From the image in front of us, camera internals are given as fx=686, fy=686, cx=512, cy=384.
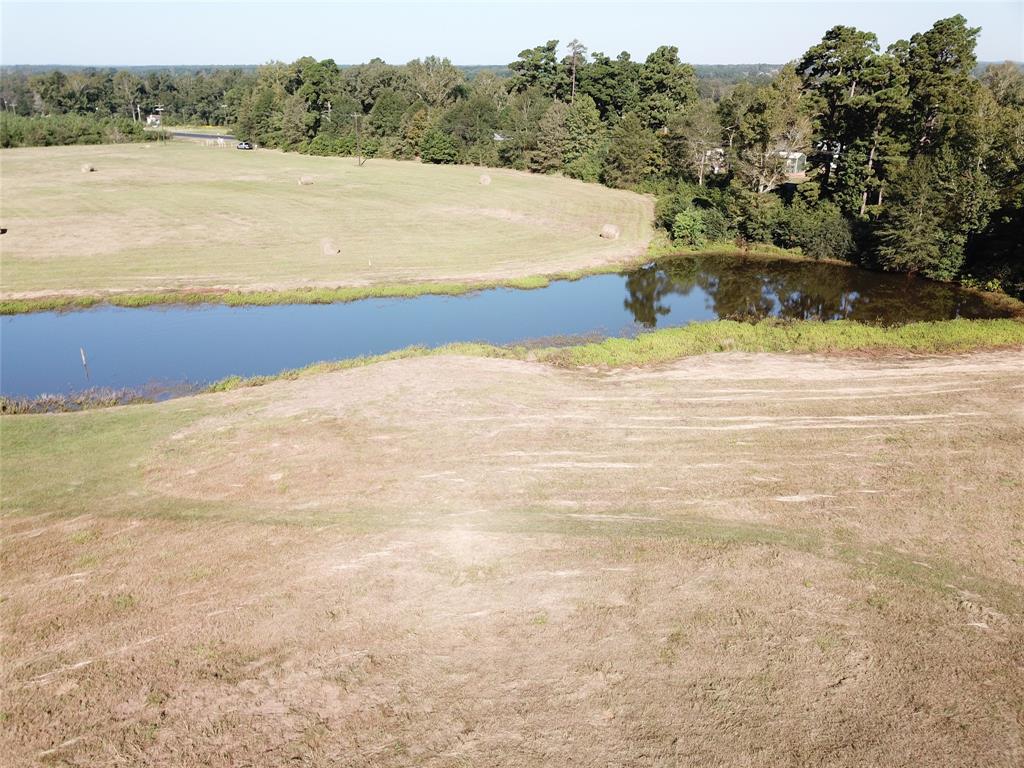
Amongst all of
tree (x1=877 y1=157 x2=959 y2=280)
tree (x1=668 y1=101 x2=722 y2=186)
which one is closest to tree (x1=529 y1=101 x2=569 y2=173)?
tree (x1=668 y1=101 x2=722 y2=186)

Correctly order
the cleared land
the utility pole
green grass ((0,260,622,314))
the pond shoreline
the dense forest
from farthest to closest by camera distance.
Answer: the utility pole, the dense forest, the pond shoreline, green grass ((0,260,622,314)), the cleared land

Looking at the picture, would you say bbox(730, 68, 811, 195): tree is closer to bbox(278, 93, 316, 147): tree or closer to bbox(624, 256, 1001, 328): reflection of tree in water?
bbox(624, 256, 1001, 328): reflection of tree in water

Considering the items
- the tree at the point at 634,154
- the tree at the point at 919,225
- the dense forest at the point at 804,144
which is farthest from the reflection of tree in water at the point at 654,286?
the tree at the point at 634,154

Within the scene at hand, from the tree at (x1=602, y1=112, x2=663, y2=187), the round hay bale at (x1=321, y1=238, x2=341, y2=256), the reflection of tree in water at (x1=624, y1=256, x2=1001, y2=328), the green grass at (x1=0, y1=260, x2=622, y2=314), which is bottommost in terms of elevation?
the green grass at (x1=0, y1=260, x2=622, y2=314)

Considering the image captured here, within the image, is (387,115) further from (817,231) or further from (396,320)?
(396,320)

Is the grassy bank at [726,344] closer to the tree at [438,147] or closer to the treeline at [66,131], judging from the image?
the tree at [438,147]

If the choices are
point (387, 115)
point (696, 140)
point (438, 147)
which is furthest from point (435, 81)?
point (696, 140)
